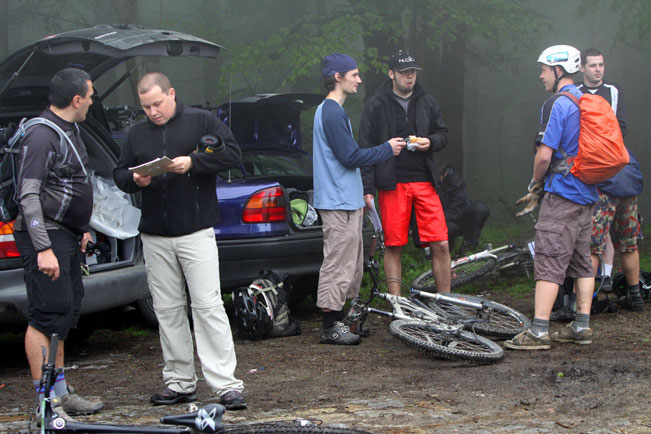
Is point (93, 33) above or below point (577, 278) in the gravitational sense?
above

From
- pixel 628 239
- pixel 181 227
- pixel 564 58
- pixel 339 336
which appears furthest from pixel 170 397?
pixel 628 239

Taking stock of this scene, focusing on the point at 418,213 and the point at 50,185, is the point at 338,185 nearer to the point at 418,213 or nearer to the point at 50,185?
the point at 418,213

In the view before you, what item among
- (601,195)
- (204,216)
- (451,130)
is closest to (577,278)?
(601,195)

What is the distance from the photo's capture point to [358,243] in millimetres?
6359

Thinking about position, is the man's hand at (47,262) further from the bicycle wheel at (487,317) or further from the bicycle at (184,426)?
the bicycle wheel at (487,317)

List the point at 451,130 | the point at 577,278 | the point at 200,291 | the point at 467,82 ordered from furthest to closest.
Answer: the point at 467,82 → the point at 451,130 → the point at 577,278 → the point at 200,291

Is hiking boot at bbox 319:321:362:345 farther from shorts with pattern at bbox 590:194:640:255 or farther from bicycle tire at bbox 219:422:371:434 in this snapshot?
bicycle tire at bbox 219:422:371:434

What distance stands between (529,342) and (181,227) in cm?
278

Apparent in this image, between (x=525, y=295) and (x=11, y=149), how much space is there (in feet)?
17.9

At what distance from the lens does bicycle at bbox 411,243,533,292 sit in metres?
8.13

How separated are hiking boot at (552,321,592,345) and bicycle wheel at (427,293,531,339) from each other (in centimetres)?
28

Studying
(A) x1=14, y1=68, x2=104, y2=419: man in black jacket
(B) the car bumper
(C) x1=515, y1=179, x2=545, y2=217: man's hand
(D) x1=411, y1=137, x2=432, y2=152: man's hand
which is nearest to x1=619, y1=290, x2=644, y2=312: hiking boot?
(C) x1=515, y1=179, x2=545, y2=217: man's hand

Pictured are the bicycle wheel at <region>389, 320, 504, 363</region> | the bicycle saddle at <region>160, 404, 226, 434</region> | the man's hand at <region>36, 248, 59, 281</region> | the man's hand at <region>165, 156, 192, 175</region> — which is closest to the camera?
the bicycle saddle at <region>160, 404, 226, 434</region>

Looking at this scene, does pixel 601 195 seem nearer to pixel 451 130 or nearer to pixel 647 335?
pixel 647 335
